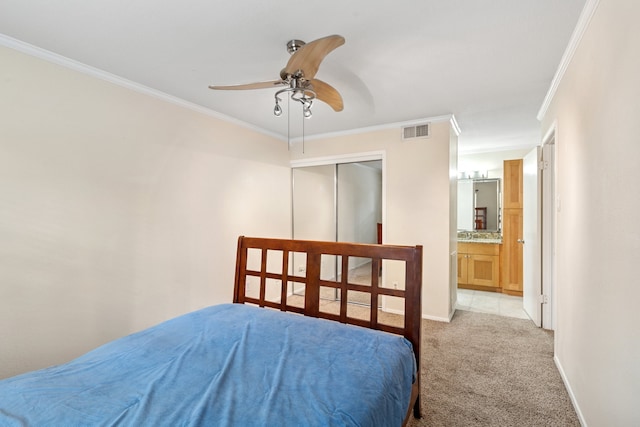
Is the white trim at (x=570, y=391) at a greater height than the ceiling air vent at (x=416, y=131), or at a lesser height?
lesser

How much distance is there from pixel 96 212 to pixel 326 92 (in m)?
2.03

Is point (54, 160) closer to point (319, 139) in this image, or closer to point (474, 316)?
point (319, 139)

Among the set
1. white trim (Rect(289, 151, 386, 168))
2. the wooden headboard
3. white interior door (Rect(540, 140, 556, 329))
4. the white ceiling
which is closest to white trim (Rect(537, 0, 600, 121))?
the white ceiling

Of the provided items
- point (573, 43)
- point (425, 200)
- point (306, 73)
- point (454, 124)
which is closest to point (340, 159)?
point (425, 200)

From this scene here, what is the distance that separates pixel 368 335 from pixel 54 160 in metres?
2.48

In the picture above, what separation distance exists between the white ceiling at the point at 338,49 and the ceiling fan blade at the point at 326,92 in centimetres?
27

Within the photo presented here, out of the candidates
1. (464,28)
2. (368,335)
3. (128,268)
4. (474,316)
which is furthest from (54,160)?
(474,316)

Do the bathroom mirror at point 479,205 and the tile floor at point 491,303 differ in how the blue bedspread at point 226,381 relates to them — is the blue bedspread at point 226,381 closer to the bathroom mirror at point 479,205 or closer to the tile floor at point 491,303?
the tile floor at point 491,303

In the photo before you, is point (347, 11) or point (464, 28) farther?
point (464, 28)

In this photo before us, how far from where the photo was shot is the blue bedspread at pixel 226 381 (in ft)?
3.28

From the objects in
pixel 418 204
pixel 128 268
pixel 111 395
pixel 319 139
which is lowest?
pixel 111 395

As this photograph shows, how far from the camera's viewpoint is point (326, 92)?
2.06 metres

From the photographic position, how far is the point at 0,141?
187cm

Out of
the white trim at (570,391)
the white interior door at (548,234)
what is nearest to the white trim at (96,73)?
the white interior door at (548,234)
